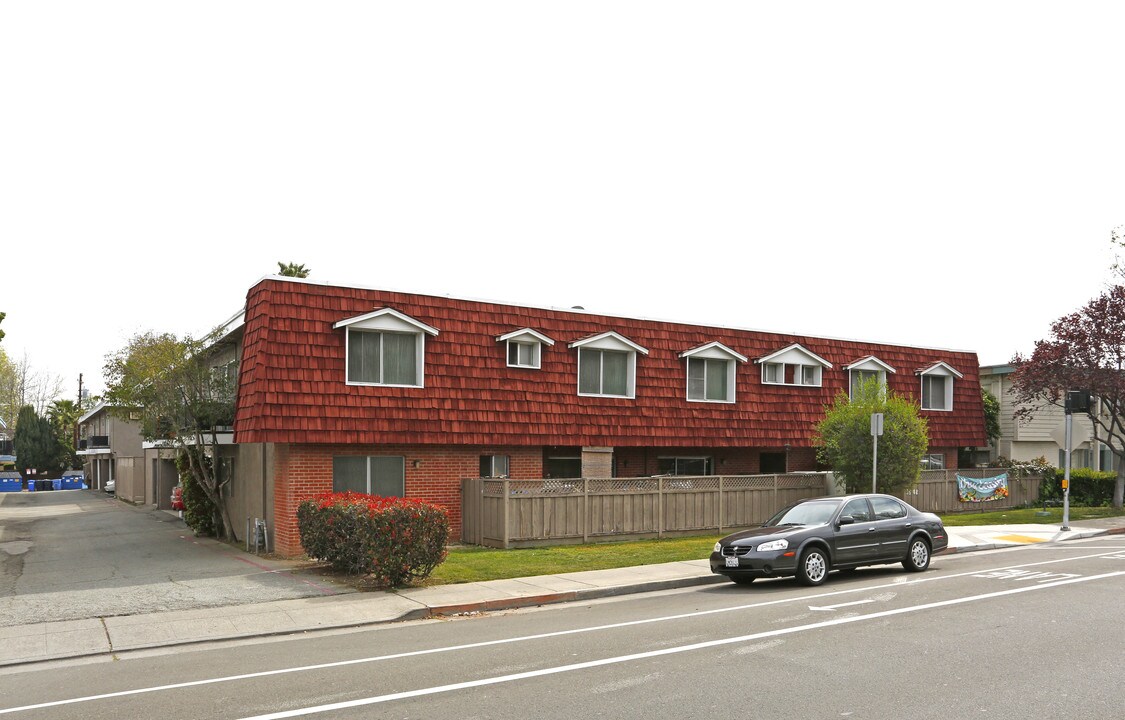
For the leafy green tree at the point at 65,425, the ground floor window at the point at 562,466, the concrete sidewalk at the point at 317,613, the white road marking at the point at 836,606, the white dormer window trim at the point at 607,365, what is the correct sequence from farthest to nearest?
the leafy green tree at the point at 65,425, the ground floor window at the point at 562,466, the white dormer window trim at the point at 607,365, the white road marking at the point at 836,606, the concrete sidewalk at the point at 317,613

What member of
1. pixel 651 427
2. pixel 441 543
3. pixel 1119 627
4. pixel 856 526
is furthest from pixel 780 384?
pixel 1119 627

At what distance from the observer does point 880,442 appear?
79.6 ft

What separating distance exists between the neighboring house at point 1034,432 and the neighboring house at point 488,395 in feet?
29.3

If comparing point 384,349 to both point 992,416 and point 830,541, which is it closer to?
point 830,541

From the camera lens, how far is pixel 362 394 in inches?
804

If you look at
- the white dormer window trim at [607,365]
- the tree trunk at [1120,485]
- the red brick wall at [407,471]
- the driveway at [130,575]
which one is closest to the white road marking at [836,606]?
the driveway at [130,575]

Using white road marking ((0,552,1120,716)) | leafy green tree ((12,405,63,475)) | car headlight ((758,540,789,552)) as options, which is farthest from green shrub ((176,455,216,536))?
leafy green tree ((12,405,63,475))

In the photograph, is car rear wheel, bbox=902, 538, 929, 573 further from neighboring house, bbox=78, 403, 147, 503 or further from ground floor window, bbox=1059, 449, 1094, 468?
neighboring house, bbox=78, 403, 147, 503

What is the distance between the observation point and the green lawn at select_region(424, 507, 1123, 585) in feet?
54.0

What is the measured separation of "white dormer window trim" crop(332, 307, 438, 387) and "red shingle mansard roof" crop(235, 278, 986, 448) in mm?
206

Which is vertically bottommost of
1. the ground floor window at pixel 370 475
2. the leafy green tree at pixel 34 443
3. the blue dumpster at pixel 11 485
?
the blue dumpster at pixel 11 485

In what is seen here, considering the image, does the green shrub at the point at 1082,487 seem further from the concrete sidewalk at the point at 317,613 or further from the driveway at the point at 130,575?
the driveway at the point at 130,575

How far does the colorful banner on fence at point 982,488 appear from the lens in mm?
28719

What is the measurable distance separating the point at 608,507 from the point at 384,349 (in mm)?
6104
